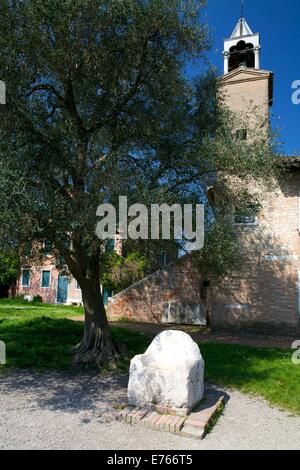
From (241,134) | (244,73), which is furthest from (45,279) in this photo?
(241,134)

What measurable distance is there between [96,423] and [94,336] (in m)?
4.28

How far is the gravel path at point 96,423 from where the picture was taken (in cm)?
488

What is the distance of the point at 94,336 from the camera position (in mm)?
9781

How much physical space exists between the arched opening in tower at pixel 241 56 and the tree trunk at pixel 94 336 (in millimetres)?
18086

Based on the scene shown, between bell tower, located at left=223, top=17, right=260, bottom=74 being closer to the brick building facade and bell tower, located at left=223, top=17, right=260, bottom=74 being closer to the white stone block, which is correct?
the brick building facade

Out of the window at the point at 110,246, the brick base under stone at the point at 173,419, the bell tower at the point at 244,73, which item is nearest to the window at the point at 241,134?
the window at the point at 110,246

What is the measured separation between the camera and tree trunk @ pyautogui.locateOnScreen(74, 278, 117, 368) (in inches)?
366

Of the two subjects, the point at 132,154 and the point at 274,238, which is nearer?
the point at 132,154

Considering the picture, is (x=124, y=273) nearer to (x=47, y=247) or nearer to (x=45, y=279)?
(x=45, y=279)

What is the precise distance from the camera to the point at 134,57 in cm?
887

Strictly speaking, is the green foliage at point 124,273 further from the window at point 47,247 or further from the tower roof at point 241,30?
the tower roof at point 241,30

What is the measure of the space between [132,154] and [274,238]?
7545 millimetres
